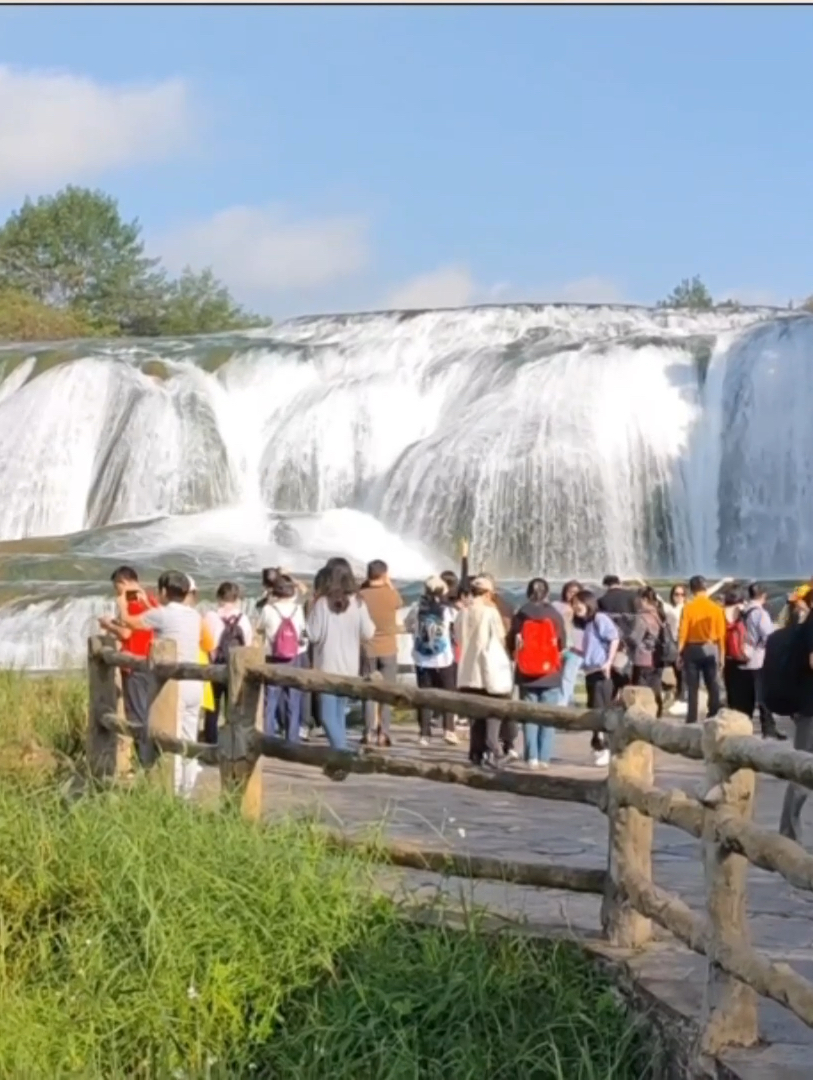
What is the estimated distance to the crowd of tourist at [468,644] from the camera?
11422 mm

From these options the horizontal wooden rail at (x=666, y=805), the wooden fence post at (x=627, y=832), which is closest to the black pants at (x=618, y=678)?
the wooden fence post at (x=627, y=832)

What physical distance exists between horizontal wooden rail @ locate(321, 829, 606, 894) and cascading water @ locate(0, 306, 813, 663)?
2036 centimetres

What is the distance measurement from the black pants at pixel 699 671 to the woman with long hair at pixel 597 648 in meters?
1.29

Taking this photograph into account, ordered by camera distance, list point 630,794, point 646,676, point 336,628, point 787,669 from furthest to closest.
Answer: point 646,676, point 336,628, point 787,669, point 630,794

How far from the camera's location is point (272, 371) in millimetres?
38812

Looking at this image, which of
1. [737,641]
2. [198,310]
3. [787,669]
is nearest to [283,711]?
[737,641]

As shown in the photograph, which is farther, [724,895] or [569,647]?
[569,647]

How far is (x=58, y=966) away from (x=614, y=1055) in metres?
2.45

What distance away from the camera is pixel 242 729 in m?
8.75

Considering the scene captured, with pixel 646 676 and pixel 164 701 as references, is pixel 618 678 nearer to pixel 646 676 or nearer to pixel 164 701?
pixel 646 676

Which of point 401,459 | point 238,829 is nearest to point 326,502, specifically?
point 401,459

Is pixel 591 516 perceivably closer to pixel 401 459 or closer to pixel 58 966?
pixel 401 459

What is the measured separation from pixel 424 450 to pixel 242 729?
2533 cm

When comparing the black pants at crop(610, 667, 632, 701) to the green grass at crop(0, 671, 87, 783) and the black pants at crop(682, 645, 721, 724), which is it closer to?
the black pants at crop(682, 645, 721, 724)
